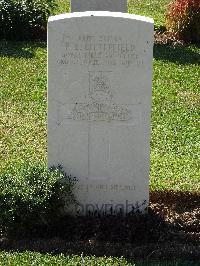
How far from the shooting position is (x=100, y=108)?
6352 mm

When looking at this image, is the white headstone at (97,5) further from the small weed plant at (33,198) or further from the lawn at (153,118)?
the small weed plant at (33,198)

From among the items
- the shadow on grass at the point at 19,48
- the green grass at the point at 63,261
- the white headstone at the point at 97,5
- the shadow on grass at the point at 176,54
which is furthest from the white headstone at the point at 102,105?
the shadow on grass at the point at 19,48

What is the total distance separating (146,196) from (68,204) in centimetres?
76

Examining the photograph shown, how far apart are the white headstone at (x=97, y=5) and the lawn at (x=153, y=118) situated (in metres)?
1.19

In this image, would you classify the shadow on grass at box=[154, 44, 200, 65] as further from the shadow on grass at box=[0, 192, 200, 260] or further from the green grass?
the green grass

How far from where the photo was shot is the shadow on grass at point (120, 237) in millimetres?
6082

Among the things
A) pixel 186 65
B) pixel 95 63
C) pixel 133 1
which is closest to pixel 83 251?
pixel 95 63

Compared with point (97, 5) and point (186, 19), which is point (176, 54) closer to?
point (186, 19)

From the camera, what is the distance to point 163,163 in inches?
317

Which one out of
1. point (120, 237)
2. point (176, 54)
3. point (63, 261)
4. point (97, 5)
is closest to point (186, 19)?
point (176, 54)

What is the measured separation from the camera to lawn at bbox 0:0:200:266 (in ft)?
24.2

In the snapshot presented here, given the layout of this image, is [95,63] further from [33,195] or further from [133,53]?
[33,195]

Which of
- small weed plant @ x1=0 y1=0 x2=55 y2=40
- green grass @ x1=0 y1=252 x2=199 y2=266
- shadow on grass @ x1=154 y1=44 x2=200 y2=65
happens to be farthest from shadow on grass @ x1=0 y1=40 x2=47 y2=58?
green grass @ x1=0 y1=252 x2=199 y2=266

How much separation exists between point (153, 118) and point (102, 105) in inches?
130
